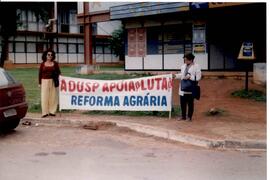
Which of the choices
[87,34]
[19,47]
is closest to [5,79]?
[87,34]

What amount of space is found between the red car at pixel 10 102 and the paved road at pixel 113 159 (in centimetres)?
31

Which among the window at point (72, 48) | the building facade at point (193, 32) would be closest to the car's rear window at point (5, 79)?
the building facade at point (193, 32)

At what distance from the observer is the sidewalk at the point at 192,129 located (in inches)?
297

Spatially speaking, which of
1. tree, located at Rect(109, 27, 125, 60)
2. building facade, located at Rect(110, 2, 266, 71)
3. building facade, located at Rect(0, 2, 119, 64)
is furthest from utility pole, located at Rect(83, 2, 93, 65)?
tree, located at Rect(109, 27, 125, 60)

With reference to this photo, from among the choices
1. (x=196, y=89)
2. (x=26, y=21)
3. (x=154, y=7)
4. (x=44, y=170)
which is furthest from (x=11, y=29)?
(x=26, y=21)

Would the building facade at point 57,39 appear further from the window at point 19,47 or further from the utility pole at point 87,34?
the utility pole at point 87,34

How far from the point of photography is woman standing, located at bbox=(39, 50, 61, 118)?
10.5 m

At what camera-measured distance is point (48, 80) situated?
10.5 m

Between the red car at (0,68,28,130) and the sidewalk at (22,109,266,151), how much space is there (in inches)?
56.7

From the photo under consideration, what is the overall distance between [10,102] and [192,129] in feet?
11.5

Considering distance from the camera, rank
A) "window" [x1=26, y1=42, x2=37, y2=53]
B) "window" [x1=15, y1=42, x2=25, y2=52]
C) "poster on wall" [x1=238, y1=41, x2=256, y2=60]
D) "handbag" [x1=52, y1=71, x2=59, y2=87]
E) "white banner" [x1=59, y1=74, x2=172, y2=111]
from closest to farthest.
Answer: "white banner" [x1=59, y1=74, x2=172, y2=111]
"handbag" [x1=52, y1=71, x2=59, y2=87]
"poster on wall" [x1=238, y1=41, x2=256, y2=60]
"window" [x1=15, y1=42, x2=25, y2=52]
"window" [x1=26, y1=42, x2=37, y2=53]

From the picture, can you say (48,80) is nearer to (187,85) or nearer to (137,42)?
(187,85)

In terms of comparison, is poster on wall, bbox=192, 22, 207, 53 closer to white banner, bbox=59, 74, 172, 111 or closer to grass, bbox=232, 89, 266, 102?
grass, bbox=232, 89, 266, 102

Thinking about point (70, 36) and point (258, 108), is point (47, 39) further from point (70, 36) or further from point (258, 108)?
point (258, 108)
